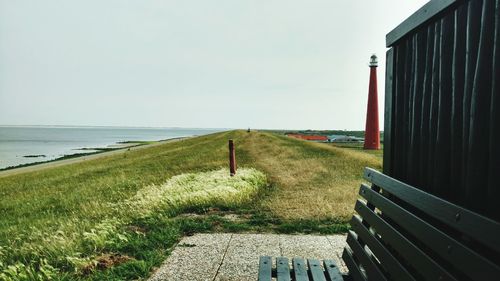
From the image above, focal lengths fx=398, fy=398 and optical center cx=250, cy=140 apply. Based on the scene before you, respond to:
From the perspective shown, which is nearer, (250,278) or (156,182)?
(250,278)

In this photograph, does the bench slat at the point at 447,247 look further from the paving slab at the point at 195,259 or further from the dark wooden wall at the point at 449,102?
the paving slab at the point at 195,259

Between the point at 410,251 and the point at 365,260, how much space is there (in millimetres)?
792

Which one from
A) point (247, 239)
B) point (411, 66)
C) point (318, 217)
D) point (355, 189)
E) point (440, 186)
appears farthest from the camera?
point (355, 189)

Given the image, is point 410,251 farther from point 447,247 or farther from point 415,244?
point 415,244

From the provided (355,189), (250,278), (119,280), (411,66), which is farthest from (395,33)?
(355,189)

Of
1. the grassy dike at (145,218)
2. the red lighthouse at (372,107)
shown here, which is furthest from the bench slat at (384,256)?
the red lighthouse at (372,107)

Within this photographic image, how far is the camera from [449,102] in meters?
2.26

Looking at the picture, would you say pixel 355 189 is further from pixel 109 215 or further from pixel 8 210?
pixel 8 210

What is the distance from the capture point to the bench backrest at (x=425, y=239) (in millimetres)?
1578

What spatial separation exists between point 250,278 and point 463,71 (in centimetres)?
311

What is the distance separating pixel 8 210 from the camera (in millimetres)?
10977

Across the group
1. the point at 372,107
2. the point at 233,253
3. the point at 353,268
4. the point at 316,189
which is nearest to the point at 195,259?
the point at 233,253

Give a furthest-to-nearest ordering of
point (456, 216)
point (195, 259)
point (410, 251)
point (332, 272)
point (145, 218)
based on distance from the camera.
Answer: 1. point (145, 218)
2. point (195, 259)
3. point (332, 272)
4. point (410, 251)
5. point (456, 216)

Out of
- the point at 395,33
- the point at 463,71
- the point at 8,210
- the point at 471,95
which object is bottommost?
the point at 8,210
